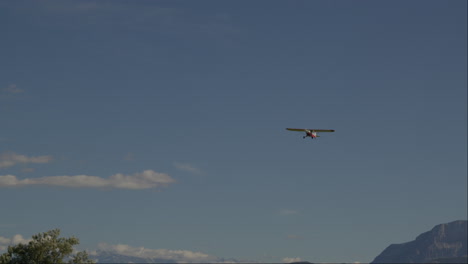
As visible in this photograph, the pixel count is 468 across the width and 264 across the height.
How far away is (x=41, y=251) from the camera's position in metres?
123

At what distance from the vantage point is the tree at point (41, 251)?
12225 centimetres

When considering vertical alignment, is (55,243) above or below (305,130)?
below

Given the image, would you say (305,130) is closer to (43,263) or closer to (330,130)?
A: (330,130)

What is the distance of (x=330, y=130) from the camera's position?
132 m

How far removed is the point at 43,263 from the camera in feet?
404

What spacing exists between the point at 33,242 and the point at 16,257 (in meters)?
5.53

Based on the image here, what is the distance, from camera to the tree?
401 ft

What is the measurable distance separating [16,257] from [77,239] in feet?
43.4

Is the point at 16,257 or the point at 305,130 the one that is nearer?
the point at 16,257

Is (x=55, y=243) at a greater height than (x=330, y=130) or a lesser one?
lesser

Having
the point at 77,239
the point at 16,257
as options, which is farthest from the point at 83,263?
the point at 16,257

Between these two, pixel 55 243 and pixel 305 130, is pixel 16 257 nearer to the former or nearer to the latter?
pixel 55 243

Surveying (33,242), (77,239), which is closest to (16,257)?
(33,242)

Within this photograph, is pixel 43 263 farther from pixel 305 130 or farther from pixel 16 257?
pixel 305 130
